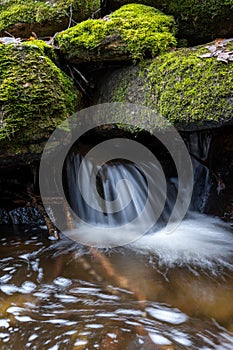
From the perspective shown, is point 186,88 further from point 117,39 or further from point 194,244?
point 194,244

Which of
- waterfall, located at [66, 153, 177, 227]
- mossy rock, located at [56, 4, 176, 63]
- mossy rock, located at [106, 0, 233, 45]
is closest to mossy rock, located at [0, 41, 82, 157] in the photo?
mossy rock, located at [56, 4, 176, 63]

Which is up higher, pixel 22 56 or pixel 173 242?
pixel 22 56

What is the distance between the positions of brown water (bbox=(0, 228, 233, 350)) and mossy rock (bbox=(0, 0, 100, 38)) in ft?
11.0

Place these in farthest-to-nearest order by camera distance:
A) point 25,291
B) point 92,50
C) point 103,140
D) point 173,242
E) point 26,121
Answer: point 103,140
point 92,50
point 173,242
point 26,121
point 25,291

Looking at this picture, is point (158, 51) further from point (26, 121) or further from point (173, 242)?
point (173, 242)

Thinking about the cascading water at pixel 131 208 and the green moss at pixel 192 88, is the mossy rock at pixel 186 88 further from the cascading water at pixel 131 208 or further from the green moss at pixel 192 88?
the cascading water at pixel 131 208

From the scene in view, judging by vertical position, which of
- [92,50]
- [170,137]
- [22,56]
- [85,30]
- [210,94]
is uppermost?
[85,30]

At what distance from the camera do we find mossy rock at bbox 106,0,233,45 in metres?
4.12

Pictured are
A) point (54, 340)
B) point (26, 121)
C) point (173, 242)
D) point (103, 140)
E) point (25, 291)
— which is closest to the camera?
point (54, 340)

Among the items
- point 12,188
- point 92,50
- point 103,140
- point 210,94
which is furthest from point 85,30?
point 12,188

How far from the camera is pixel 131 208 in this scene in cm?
429

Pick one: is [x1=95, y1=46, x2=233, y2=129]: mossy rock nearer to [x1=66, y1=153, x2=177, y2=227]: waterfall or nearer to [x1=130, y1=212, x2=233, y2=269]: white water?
[x1=66, y1=153, x2=177, y2=227]: waterfall

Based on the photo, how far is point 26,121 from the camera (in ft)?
10.7

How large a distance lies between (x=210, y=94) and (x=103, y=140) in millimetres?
1756
